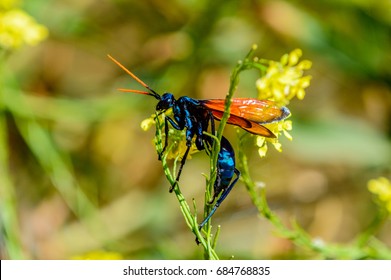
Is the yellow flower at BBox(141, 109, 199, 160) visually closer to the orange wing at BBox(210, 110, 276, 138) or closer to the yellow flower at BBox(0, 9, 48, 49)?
the orange wing at BBox(210, 110, 276, 138)

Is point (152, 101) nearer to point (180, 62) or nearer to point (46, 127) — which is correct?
point (180, 62)

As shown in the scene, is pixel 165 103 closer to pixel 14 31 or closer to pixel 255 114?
pixel 255 114

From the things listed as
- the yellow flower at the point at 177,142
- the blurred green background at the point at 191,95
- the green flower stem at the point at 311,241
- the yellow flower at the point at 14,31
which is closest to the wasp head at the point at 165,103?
the yellow flower at the point at 177,142

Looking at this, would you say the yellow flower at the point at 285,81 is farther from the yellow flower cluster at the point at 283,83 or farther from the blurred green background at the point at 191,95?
the blurred green background at the point at 191,95

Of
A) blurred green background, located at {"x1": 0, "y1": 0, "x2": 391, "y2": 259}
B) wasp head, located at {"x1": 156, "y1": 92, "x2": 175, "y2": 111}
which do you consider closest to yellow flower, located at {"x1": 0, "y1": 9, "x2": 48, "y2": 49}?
blurred green background, located at {"x1": 0, "y1": 0, "x2": 391, "y2": 259}

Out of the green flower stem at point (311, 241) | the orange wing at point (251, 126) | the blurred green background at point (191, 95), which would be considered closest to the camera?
the orange wing at point (251, 126)

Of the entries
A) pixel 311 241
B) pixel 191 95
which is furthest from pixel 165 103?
pixel 191 95
